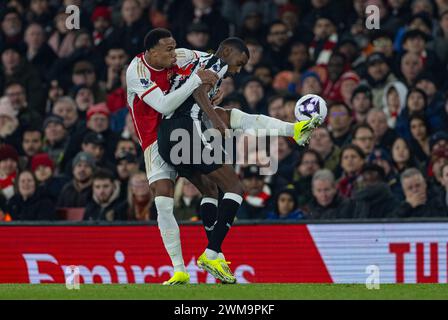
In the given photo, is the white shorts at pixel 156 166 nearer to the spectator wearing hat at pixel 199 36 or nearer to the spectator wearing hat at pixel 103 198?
the spectator wearing hat at pixel 103 198

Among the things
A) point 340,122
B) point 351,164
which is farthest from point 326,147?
point 351,164

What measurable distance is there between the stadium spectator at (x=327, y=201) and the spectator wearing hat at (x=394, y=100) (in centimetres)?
174

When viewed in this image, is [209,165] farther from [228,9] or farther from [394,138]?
[228,9]

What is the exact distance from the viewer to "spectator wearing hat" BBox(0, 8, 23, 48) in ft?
70.3

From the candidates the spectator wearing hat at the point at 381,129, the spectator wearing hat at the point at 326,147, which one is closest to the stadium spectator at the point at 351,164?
the spectator wearing hat at the point at 326,147

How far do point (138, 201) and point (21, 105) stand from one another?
4226mm

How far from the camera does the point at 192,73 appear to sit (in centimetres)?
1256

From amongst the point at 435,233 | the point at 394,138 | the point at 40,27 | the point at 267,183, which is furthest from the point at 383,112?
the point at 40,27

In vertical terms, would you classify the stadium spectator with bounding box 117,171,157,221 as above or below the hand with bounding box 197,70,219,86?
below

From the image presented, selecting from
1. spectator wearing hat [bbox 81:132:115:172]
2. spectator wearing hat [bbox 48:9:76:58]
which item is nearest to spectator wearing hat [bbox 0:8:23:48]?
spectator wearing hat [bbox 48:9:76:58]

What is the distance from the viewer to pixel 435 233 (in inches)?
570

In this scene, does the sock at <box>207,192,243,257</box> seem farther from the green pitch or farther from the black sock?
the green pitch

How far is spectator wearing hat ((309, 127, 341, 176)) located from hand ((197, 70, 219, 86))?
444cm

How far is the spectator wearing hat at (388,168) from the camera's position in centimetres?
1582
